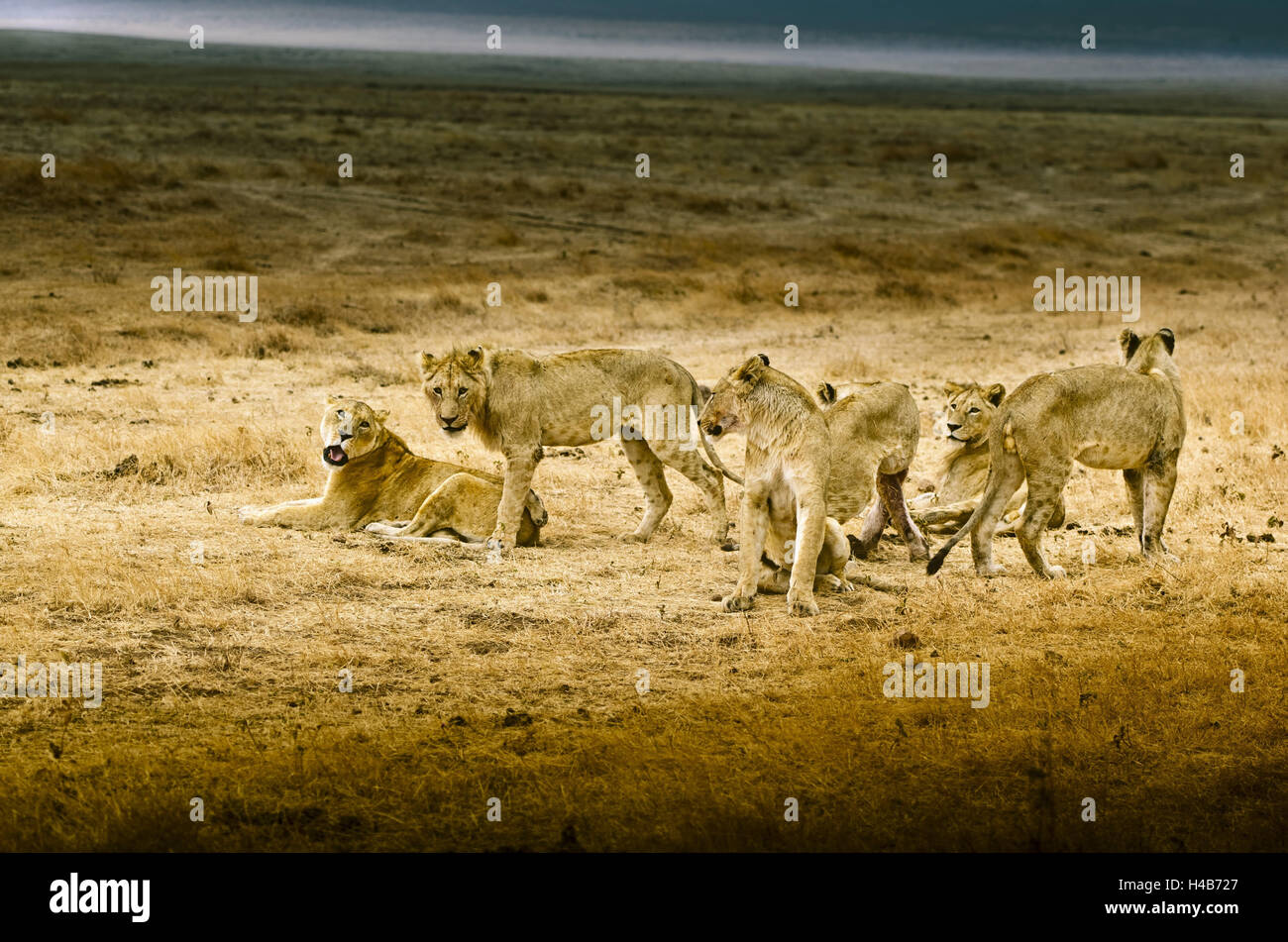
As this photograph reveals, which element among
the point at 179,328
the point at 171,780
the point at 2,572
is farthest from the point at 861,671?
the point at 179,328

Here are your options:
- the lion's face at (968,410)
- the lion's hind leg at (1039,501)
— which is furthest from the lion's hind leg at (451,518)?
the lion's hind leg at (1039,501)

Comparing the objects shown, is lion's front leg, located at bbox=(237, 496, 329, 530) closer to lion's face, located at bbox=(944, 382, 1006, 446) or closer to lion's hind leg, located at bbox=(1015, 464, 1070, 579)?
lion's face, located at bbox=(944, 382, 1006, 446)

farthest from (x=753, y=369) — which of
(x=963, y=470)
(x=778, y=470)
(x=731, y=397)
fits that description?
(x=963, y=470)

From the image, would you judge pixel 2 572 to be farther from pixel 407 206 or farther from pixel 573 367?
pixel 407 206

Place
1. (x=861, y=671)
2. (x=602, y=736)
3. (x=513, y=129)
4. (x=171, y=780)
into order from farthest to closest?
(x=513, y=129) < (x=861, y=671) < (x=602, y=736) < (x=171, y=780)

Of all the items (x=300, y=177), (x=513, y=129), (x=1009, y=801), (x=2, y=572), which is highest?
(x=513, y=129)

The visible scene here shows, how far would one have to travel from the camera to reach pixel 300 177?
1375 inches

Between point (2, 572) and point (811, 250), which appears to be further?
point (811, 250)

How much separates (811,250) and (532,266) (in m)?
6.21

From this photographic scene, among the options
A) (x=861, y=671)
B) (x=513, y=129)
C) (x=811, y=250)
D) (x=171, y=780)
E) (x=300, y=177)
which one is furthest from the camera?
(x=513, y=129)

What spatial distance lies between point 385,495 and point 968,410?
167 inches

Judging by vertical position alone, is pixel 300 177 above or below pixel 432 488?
above

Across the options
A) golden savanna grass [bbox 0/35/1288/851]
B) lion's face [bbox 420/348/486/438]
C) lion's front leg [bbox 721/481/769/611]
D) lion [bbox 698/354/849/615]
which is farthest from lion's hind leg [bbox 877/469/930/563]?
lion's face [bbox 420/348/486/438]

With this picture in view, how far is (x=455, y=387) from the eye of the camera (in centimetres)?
989
